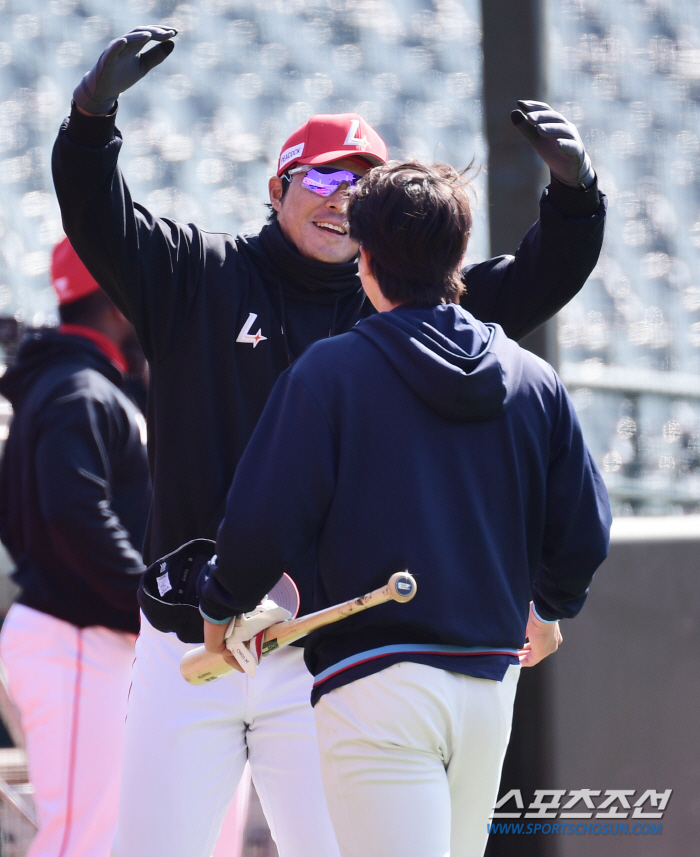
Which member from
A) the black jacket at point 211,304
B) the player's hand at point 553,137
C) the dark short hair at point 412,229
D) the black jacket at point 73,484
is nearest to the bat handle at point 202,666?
the black jacket at point 211,304

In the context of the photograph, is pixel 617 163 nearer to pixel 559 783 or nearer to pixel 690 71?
pixel 690 71

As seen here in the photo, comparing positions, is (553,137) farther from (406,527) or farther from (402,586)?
(402,586)

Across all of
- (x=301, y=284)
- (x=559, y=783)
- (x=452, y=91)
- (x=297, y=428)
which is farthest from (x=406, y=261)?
(x=452, y=91)

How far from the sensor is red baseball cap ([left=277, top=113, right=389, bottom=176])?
2.30 m

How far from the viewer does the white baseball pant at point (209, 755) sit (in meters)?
2.09

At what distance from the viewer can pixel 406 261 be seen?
5.98ft

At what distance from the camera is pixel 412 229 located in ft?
5.90

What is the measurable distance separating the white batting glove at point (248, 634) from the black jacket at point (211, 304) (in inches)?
11.0

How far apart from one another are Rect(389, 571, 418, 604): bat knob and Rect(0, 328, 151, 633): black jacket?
129 cm

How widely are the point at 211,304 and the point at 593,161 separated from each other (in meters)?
2.63

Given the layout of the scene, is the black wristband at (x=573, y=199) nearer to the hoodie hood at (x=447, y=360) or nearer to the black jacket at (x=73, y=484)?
the hoodie hood at (x=447, y=360)

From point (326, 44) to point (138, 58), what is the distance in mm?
3137

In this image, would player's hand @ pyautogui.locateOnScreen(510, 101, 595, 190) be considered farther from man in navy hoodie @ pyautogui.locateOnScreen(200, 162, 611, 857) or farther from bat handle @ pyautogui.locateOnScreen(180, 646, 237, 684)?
bat handle @ pyautogui.locateOnScreen(180, 646, 237, 684)

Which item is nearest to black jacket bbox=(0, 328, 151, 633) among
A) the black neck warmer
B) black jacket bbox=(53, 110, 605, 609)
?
black jacket bbox=(53, 110, 605, 609)
